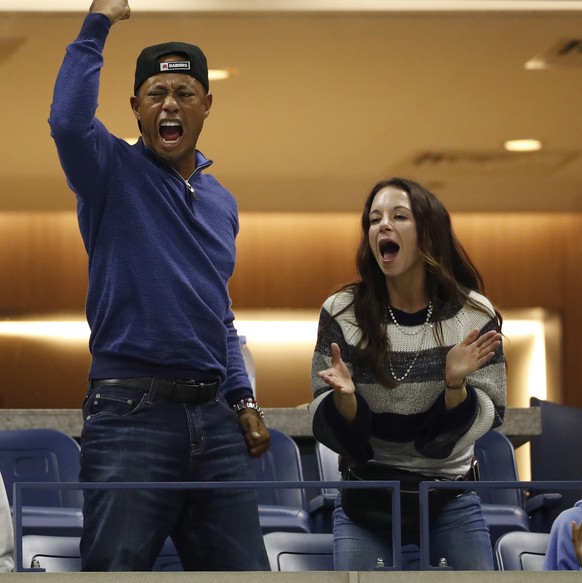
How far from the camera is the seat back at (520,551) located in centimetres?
336

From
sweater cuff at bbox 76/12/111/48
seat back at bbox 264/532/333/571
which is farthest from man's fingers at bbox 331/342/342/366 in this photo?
seat back at bbox 264/532/333/571

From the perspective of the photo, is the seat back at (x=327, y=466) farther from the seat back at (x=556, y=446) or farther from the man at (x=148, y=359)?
the man at (x=148, y=359)

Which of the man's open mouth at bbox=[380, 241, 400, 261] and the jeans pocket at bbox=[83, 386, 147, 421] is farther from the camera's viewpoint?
the man's open mouth at bbox=[380, 241, 400, 261]

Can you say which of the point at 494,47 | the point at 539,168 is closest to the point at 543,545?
the point at 494,47

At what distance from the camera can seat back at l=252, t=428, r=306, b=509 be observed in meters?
4.16

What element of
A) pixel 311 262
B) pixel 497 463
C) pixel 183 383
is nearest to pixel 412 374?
pixel 183 383

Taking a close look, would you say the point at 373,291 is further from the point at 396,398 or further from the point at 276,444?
the point at 276,444

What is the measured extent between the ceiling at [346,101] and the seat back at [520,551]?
3.31 m

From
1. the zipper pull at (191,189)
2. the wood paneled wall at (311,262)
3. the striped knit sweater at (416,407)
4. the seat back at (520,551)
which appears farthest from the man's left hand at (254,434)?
the wood paneled wall at (311,262)

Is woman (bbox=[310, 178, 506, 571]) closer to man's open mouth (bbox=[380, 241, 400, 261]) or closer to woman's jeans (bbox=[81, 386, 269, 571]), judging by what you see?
man's open mouth (bbox=[380, 241, 400, 261])

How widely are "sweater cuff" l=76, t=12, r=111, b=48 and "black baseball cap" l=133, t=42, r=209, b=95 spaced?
15 centimetres

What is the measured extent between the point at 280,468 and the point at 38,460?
2.33ft

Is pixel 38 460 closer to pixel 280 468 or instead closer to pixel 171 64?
pixel 280 468

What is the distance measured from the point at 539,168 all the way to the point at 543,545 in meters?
3.79
